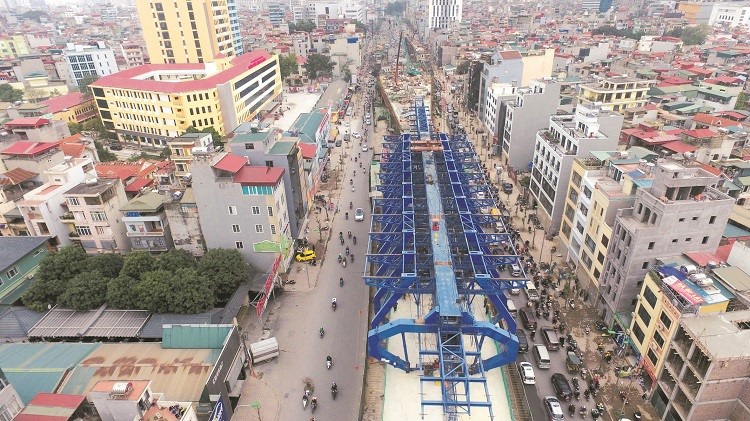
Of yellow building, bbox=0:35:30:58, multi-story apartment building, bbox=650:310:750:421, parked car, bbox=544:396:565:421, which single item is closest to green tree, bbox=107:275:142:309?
parked car, bbox=544:396:565:421

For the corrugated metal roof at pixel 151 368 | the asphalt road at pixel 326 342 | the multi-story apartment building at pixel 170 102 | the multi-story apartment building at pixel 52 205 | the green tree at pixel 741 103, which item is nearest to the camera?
the corrugated metal roof at pixel 151 368

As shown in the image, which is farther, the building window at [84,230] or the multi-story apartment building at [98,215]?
the building window at [84,230]

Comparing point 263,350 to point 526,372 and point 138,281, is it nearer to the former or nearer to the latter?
point 138,281

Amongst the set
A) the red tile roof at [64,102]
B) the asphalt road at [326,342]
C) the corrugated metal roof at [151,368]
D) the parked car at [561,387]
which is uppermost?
the red tile roof at [64,102]

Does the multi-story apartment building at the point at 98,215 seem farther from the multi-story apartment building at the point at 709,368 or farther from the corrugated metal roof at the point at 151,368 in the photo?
the multi-story apartment building at the point at 709,368

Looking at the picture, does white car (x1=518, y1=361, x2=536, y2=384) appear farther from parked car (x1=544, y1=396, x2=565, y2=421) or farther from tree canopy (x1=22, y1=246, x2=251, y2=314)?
tree canopy (x1=22, y1=246, x2=251, y2=314)

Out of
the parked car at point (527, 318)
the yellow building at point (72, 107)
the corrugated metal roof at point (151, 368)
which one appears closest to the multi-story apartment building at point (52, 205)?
the corrugated metal roof at point (151, 368)
